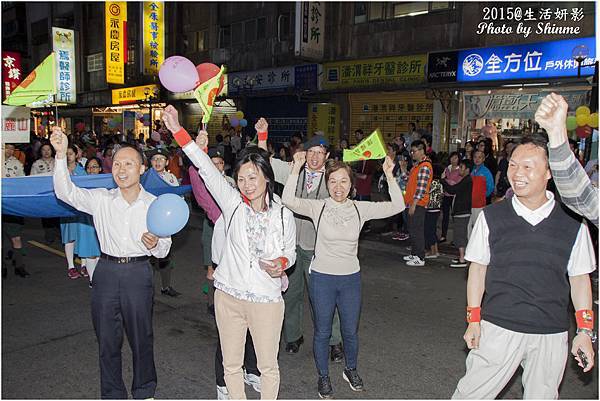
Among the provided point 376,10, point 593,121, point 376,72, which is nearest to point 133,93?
point 376,10

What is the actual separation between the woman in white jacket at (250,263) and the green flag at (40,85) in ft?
3.61

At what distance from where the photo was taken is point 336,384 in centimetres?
441

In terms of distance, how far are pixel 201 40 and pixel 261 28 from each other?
4697mm

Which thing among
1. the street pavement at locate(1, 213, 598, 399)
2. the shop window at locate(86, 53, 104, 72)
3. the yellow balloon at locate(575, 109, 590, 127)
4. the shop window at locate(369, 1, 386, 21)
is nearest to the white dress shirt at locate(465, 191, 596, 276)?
the street pavement at locate(1, 213, 598, 399)

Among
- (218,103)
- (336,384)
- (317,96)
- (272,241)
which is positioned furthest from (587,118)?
(218,103)

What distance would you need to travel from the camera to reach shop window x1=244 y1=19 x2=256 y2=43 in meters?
23.2

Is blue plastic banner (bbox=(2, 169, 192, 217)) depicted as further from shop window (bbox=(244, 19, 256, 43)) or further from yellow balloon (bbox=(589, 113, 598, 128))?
shop window (bbox=(244, 19, 256, 43))

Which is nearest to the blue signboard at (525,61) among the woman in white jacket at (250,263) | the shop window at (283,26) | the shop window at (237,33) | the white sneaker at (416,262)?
the white sneaker at (416,262)

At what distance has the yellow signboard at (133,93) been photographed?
27547 millimetres

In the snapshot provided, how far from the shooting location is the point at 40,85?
12.8 ft

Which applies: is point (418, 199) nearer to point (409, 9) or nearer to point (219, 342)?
point (219, 342)

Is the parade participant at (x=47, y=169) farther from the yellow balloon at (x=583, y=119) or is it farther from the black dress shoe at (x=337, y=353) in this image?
the yellow balloon at (x=583, y=119)

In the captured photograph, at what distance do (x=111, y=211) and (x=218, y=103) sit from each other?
2170cm

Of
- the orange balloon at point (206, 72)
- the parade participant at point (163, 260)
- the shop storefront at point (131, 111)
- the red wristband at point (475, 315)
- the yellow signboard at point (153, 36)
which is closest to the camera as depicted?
the red wristband at point (475, 315)
